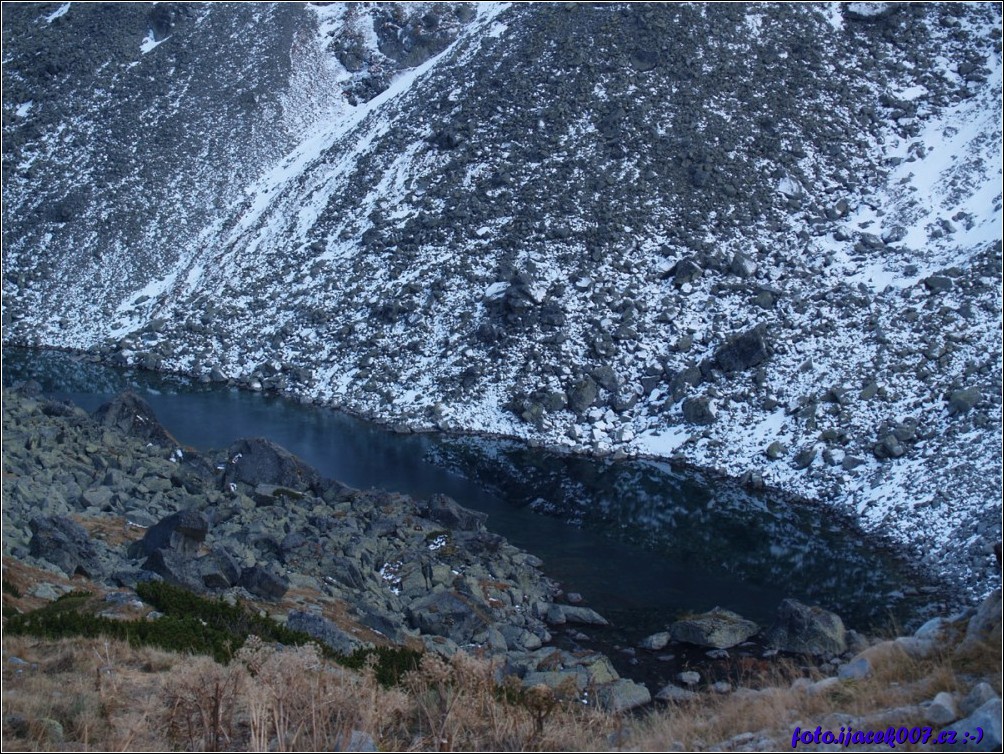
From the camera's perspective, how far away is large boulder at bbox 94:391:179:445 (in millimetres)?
36156

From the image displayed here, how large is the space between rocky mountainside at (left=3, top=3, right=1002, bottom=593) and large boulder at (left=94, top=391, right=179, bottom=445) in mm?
11418

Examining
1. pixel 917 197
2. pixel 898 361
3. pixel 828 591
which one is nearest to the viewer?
pixel 828 591

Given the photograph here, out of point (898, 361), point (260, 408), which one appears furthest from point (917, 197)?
point (260, 408)

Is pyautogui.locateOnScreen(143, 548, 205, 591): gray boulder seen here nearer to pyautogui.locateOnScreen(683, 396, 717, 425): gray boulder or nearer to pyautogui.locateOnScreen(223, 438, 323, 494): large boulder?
pyautogui.locateOnScreen(223, 438, 323, 494): large boulder

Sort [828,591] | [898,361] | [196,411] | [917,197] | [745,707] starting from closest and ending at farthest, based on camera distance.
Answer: [745,707] < [828,591] < [898,361] < [196,411] < [917,197]

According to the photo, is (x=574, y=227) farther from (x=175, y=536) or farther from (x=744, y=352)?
(x=175, y=536)

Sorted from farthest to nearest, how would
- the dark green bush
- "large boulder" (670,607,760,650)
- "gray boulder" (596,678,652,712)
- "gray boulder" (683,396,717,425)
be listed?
"gray boulder" (683,396,717,425), "large boulder" (670,607,760,650), "gray boulder" (596,678,652,712), the dark green bush

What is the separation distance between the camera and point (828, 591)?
28000 millimetres

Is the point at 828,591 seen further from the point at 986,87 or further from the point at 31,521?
the point at 986,87

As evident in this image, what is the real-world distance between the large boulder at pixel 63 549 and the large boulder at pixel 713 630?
13.9 meters

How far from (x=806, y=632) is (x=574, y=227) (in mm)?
32072

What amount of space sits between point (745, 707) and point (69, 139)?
7610 cm

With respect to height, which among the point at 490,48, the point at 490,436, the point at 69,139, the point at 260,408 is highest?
the point at 69,139

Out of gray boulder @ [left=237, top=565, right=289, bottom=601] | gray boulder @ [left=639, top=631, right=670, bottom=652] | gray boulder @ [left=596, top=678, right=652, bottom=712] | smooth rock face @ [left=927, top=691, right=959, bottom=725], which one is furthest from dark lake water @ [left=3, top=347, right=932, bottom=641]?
smooth rock face @ [left=927, top=691, right=959, bottom=725]
